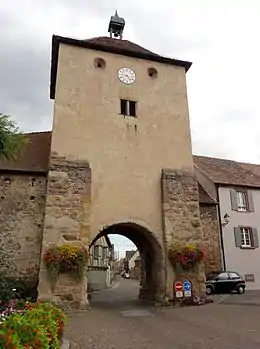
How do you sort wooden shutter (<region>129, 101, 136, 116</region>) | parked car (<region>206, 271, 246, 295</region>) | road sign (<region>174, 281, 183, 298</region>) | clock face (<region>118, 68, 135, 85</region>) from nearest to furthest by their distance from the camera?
road sign (<region>174, 281, 183, 298</region>), wooden shutter (<region>129, 101, 136, 116</region>), clock face (<region>118, 68, 135, 85</region>), parked car (<region>206, 271, 246, 295</region>)

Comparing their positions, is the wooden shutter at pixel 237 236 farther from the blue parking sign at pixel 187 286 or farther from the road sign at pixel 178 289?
the road sign at pixel 178 289

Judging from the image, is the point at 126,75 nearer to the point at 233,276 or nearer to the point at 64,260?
the point at 64,260

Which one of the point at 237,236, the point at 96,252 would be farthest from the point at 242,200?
the point at 96,252

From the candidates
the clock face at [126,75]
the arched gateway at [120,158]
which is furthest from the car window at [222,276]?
the clock face at [126,75]

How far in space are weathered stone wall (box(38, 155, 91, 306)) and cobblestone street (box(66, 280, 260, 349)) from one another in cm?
110

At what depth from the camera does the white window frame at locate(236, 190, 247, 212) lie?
20.6m

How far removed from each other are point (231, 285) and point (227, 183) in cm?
614

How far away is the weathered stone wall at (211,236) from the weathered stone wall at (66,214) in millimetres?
7814

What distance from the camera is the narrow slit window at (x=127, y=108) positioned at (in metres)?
15.4

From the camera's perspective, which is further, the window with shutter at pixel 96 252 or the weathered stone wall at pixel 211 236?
the window with shutter at pixel 96 252

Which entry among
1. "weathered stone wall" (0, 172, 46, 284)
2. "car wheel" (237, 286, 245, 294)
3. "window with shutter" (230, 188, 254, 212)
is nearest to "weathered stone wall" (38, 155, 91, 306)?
"weathered stone wall" (0, 172, 46, 284)

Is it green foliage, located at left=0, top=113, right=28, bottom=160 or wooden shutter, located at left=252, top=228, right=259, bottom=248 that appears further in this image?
wooden shutter, located at left=252, top=228, right=259, bottom=248

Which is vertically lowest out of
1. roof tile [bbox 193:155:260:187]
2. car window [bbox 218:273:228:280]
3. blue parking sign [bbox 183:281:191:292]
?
blue parking sign [bbox 183:281:191:292]

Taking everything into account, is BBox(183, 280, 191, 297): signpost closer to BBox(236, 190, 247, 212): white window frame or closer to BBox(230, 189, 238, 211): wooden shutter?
BBox(230, 189, 238, 211): wooden shutter
